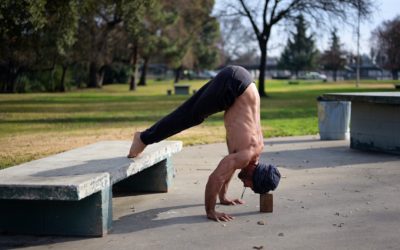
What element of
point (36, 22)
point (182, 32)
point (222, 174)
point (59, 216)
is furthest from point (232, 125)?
point (182, 32)

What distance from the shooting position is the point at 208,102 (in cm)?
593

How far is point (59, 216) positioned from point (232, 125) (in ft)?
6.28

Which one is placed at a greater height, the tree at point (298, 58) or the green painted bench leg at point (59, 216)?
the tree at point (298, 58)

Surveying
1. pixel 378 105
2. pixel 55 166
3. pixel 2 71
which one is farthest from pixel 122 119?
pixel 2 71

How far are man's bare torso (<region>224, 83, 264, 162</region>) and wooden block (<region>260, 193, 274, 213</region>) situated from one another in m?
0.44

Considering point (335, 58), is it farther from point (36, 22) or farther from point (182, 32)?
point (36, 22)

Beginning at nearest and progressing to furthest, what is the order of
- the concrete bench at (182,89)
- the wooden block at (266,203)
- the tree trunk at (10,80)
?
the wooden block at (266,203) → the concrete bench at (182,89) → the tree trunk at (10,80)

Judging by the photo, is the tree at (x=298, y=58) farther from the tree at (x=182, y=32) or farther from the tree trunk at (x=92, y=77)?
the tree trunk at (x=92, y=77)

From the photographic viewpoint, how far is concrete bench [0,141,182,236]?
15.7 ft

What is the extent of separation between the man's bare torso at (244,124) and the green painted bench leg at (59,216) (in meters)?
1.40

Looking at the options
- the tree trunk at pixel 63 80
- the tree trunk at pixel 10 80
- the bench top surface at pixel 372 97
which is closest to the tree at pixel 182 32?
the tree trunk at pixel 63 80

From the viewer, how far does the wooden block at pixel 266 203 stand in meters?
6.20

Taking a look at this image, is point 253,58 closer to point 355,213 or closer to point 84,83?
point 84,83

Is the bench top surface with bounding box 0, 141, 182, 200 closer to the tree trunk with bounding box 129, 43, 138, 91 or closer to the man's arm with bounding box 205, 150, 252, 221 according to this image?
the man's arm with bounding box 205, 150, 252, 221
